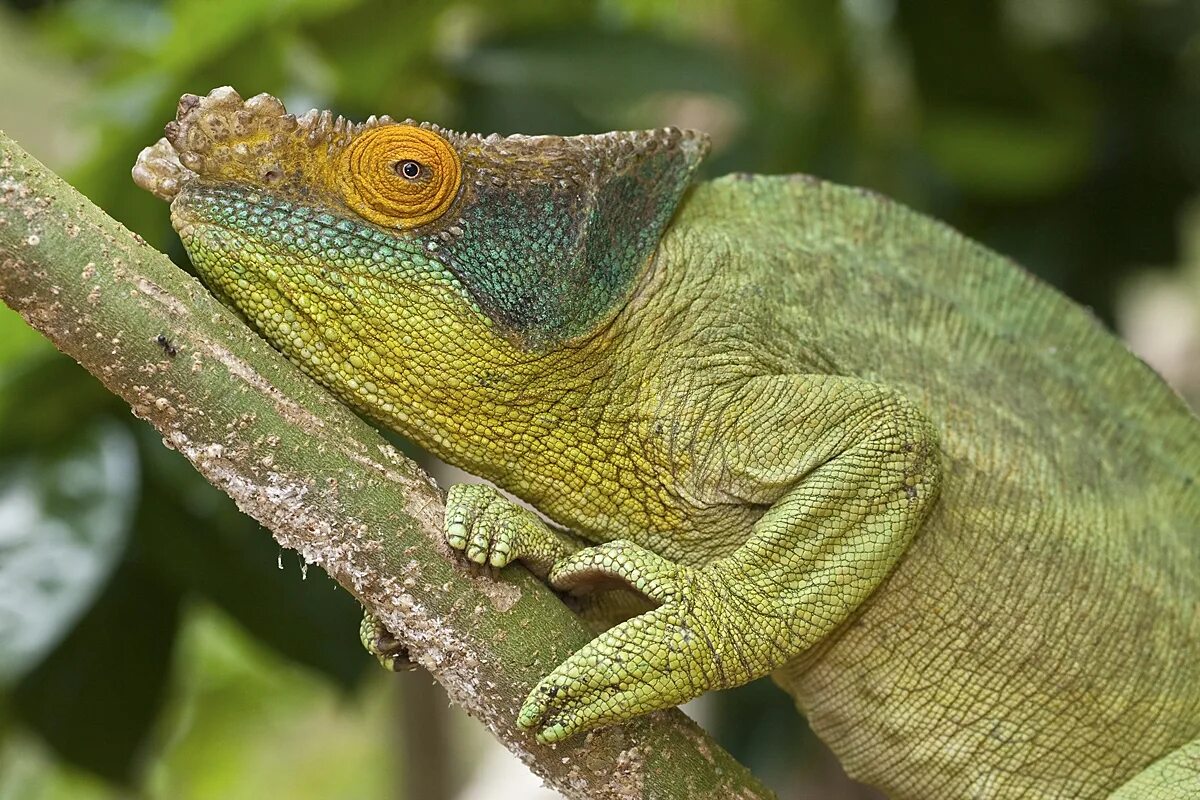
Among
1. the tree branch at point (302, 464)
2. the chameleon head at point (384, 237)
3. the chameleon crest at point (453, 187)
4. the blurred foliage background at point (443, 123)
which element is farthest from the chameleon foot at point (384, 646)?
the blurred foliage background at point (443, 123)

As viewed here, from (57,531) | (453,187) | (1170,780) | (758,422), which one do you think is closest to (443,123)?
(57,531)

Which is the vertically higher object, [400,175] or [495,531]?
[400,175]

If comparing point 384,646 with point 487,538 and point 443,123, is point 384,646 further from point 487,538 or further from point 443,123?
point 443,123

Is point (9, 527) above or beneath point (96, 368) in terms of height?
beneath

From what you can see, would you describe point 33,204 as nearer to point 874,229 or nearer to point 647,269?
point 647,269

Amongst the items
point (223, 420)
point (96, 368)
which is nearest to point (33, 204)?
point (96, 368)

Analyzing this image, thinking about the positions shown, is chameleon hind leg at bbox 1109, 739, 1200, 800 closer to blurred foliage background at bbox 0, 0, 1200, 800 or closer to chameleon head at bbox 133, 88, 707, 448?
chameleon head at bbox 133, 88, 707, 448
